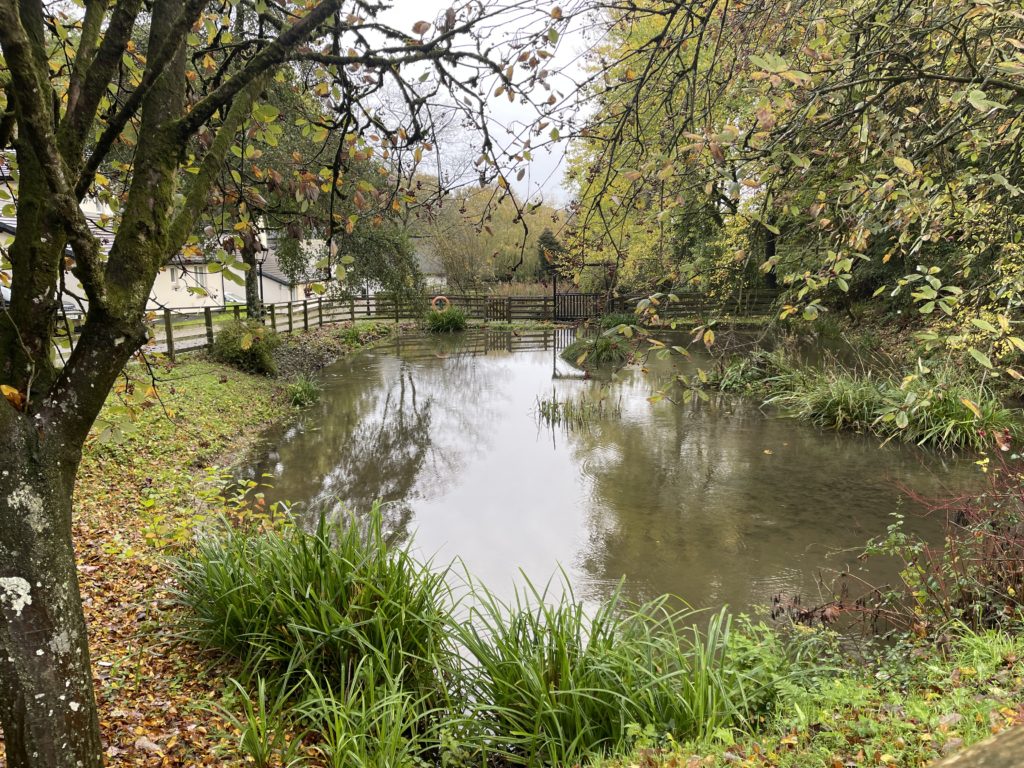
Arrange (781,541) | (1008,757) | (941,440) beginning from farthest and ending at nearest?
1. (941,440)
2. (781,541)
3. (1008,757)

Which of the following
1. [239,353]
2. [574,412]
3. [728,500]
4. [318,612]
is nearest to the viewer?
[318,612]

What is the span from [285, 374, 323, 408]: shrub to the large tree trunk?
961 centimetres

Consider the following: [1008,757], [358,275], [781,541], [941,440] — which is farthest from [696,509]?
[358,275]

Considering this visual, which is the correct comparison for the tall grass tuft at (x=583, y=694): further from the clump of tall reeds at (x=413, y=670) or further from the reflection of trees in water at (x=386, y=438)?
the reflection of trees in water at (x=386, y=438)

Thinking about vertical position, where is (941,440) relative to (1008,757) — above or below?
below

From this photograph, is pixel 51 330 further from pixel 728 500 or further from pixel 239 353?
pixel 239 353

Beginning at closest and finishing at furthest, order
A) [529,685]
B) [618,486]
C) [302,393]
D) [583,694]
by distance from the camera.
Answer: [583,694]
[529,685]
[618,486]
[302,393]

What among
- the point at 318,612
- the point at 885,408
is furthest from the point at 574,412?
the point at 318,612

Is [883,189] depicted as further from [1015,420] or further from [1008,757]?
[1015,420]

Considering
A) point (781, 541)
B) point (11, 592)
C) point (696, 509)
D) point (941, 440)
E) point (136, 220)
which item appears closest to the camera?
point (11, 592)

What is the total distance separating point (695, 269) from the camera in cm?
286

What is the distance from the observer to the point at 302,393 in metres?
11.5

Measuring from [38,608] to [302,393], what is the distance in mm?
10034

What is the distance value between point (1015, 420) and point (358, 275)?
1460cm
